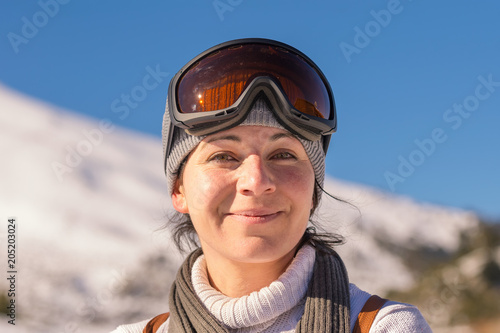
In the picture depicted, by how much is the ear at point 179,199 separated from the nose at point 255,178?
49cm

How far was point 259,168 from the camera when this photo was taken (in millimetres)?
2238

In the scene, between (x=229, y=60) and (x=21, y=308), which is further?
(x=21, y=308)

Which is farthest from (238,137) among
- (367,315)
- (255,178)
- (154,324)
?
(154,324)

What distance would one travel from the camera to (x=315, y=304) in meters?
2.28

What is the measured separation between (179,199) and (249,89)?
2.24ft

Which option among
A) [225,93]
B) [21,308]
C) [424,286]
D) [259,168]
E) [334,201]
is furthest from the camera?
[424,286]

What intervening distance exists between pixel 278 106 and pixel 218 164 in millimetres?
343

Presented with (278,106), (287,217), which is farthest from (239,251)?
(278,106)

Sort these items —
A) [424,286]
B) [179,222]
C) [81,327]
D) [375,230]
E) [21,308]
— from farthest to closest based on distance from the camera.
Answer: [375,230] → [424,286] → [21,308] → [81,327] → [179,222]

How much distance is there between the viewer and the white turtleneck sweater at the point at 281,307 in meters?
2.17

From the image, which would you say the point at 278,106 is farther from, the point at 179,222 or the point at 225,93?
the point at 179,222

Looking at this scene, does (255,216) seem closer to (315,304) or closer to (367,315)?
(315,304)

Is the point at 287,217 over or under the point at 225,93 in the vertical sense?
under

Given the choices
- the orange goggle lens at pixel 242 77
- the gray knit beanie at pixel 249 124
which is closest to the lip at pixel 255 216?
the gray knit beanie at pixel 249 124
